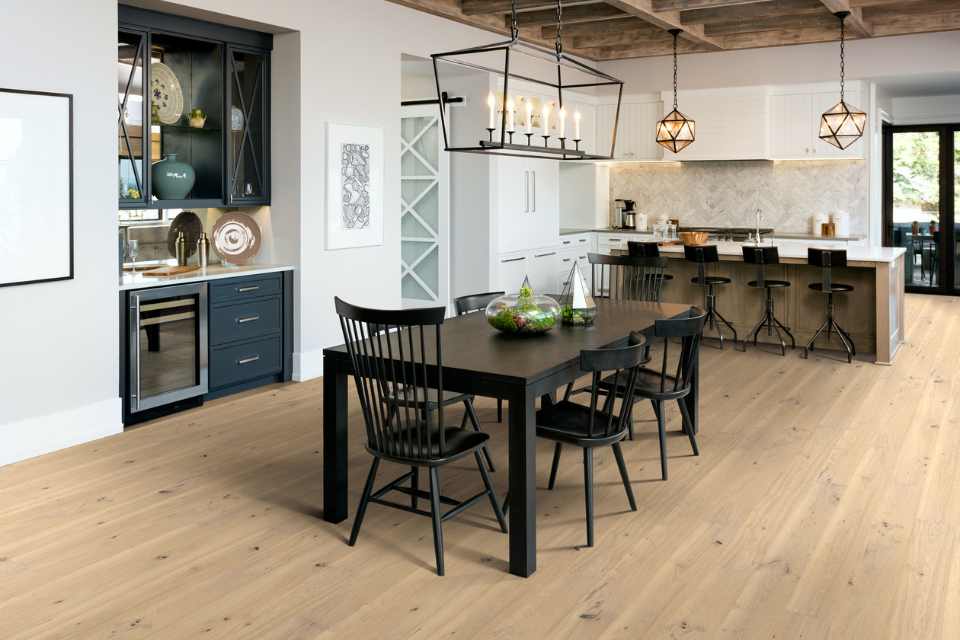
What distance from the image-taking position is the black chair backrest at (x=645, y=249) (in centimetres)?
848

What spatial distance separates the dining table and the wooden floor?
0.19 meters

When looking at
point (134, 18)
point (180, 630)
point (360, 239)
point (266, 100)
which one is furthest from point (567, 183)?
point (180, 630)

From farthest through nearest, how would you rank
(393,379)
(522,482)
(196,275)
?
(196,275) → (393,379) → (522,482)

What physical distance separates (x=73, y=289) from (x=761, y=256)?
544 centimetres

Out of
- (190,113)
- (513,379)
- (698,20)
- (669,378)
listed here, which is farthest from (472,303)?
(698,20)

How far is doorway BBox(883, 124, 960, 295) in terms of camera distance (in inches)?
443

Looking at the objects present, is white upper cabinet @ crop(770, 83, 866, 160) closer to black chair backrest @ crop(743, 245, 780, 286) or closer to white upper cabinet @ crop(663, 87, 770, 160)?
white upper cabinet @ crop(663, 87, 770, 160)

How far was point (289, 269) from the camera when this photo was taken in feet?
21.7

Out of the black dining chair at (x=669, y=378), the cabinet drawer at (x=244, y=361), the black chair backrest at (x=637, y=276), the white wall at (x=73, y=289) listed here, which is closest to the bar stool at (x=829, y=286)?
the black chair backrest at (x=637, y=276)

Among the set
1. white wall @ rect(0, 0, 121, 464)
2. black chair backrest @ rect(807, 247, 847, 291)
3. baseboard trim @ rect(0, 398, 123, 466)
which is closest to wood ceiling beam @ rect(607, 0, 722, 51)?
black chair backrest @ rect(807, 247, 847, 291)

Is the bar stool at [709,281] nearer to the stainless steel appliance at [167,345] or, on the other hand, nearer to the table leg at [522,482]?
the stainless steel appliance at [167,345]

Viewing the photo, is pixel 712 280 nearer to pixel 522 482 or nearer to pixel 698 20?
pixel 698 20

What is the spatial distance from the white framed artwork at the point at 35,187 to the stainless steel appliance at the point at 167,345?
63 cm

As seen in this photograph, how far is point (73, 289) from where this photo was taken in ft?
16.5
